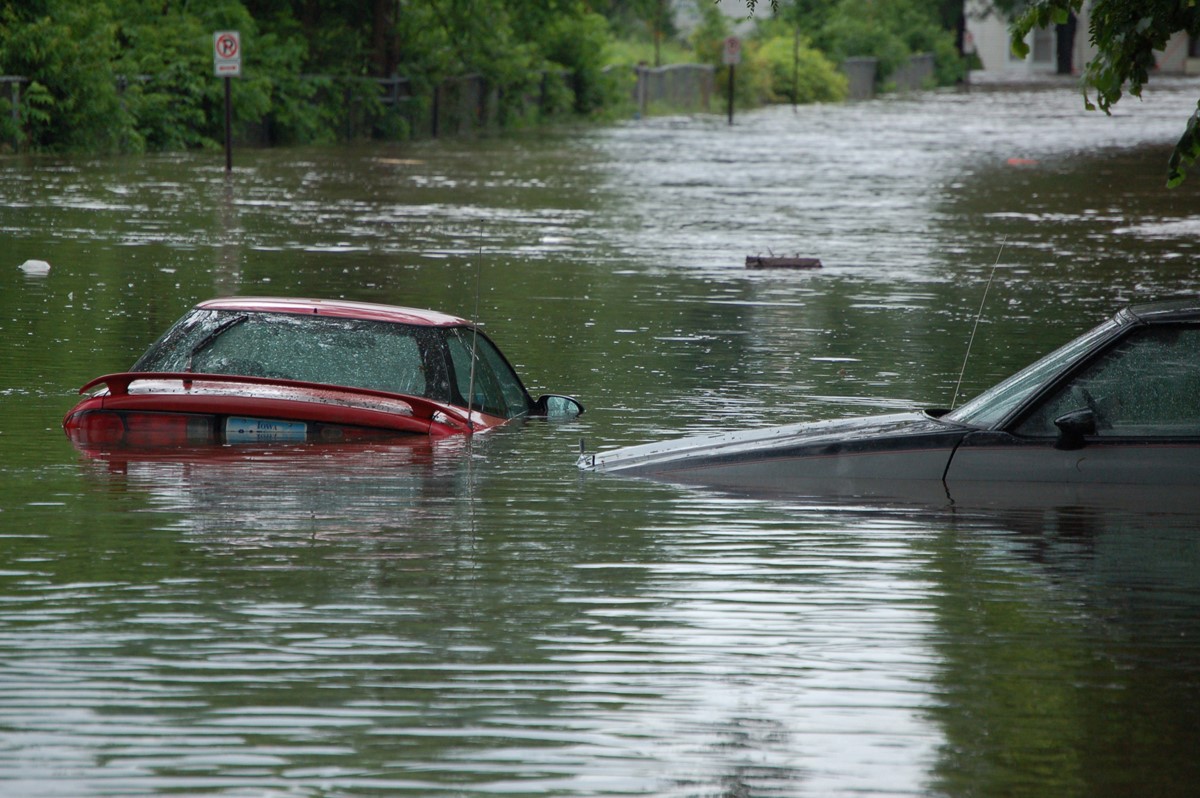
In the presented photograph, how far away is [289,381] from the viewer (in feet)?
31.7

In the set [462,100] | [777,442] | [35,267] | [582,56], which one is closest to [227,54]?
[35,267]

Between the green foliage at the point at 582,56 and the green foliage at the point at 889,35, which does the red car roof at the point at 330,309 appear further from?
the green foliage at the point at 889,35

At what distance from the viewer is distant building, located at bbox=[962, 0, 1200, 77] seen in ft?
356

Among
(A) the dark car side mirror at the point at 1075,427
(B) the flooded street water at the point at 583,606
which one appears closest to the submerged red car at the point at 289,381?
(B) the flooded street water at the point at 583,606

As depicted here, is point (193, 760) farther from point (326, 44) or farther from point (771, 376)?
point (326, 44)

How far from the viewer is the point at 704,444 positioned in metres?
9.27

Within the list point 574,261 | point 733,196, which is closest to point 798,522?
point 574,261

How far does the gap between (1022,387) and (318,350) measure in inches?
143

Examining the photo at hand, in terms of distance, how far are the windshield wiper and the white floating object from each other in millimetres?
9992

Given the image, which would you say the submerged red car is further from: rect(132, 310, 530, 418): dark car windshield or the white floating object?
the white floating object

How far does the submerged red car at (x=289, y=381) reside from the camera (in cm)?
953

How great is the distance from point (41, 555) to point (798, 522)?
301 centimetres

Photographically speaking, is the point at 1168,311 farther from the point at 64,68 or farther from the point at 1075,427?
the point at 64,68

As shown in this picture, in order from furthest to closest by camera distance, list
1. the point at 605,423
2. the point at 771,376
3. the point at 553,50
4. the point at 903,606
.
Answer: the point at 553,50
the point at 771,376
the point at 605,423
the point at 903,606
